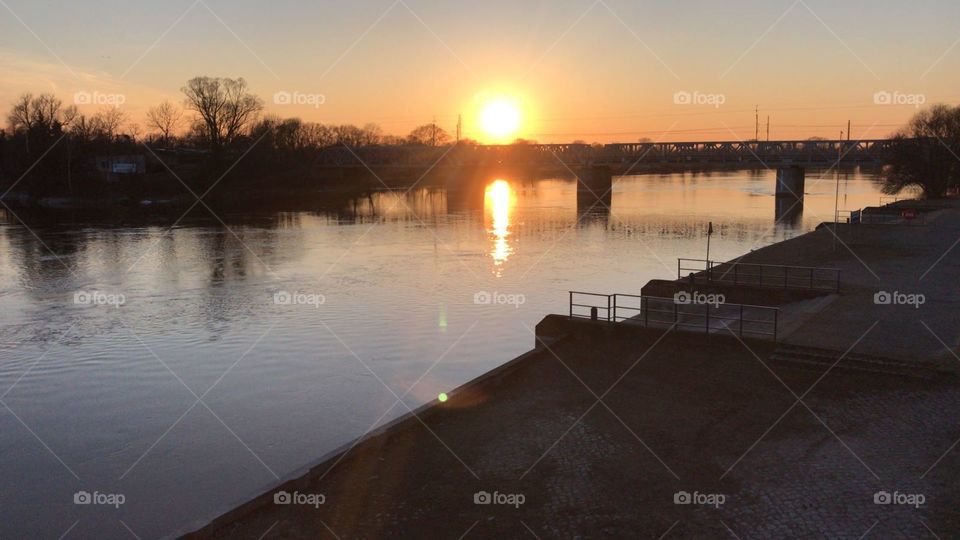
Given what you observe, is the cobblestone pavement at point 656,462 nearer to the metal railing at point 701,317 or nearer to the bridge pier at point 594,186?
the metal railing at point 701,317

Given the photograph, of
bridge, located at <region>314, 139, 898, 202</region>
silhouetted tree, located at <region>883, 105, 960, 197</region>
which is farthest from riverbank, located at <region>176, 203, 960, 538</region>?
bridge, located at <region>314, 139, 898, 202</region>

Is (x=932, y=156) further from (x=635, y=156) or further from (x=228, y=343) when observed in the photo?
(x=228, y=343)

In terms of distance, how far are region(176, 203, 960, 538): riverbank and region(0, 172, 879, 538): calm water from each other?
1.90 meters

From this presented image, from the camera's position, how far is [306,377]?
70.4 ft

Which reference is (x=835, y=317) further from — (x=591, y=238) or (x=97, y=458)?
(x=591, y=238)

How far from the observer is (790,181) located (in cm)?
10675

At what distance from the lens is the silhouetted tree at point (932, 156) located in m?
82.9

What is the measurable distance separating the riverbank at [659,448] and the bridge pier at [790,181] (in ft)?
301

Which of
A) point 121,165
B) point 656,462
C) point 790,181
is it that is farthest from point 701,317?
point 121,165

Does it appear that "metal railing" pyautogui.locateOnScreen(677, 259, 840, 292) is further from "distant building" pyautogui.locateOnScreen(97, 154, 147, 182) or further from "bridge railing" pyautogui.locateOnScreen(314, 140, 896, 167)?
"distant building" pyautogui.locateOnScreen(97, 154, 147, 182)

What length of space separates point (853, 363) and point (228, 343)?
19.3m

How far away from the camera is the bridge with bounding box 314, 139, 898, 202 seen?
352 ft

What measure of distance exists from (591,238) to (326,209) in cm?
4512

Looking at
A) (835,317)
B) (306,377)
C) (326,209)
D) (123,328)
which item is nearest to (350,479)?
(306,377)
